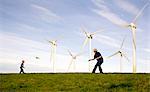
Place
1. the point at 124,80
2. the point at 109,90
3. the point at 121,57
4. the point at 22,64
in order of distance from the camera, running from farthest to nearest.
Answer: the point at 121,57, the point at 22,64, the point at 124,80, the point at 109,90

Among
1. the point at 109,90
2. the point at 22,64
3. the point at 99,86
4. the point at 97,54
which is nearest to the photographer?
the point at 109,90

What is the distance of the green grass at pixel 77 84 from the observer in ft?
61.5

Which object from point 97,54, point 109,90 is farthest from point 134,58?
point 109,90

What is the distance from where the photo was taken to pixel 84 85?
20172mm

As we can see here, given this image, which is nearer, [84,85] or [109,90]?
[109,90]

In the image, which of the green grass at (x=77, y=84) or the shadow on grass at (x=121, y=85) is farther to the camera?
the shadow on grass at (x=121, y=85)

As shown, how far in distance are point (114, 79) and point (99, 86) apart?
99.7 inches

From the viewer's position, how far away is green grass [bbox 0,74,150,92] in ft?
61.5

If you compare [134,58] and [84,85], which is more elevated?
[134,58]

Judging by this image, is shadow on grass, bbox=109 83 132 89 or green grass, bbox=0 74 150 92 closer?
green grass, bbox=0 74 150 92

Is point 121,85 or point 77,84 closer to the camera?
point 121,85

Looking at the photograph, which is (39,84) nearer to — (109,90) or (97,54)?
(109,90)

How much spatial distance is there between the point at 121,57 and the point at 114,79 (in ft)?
84.6

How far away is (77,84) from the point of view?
68.3 feet
